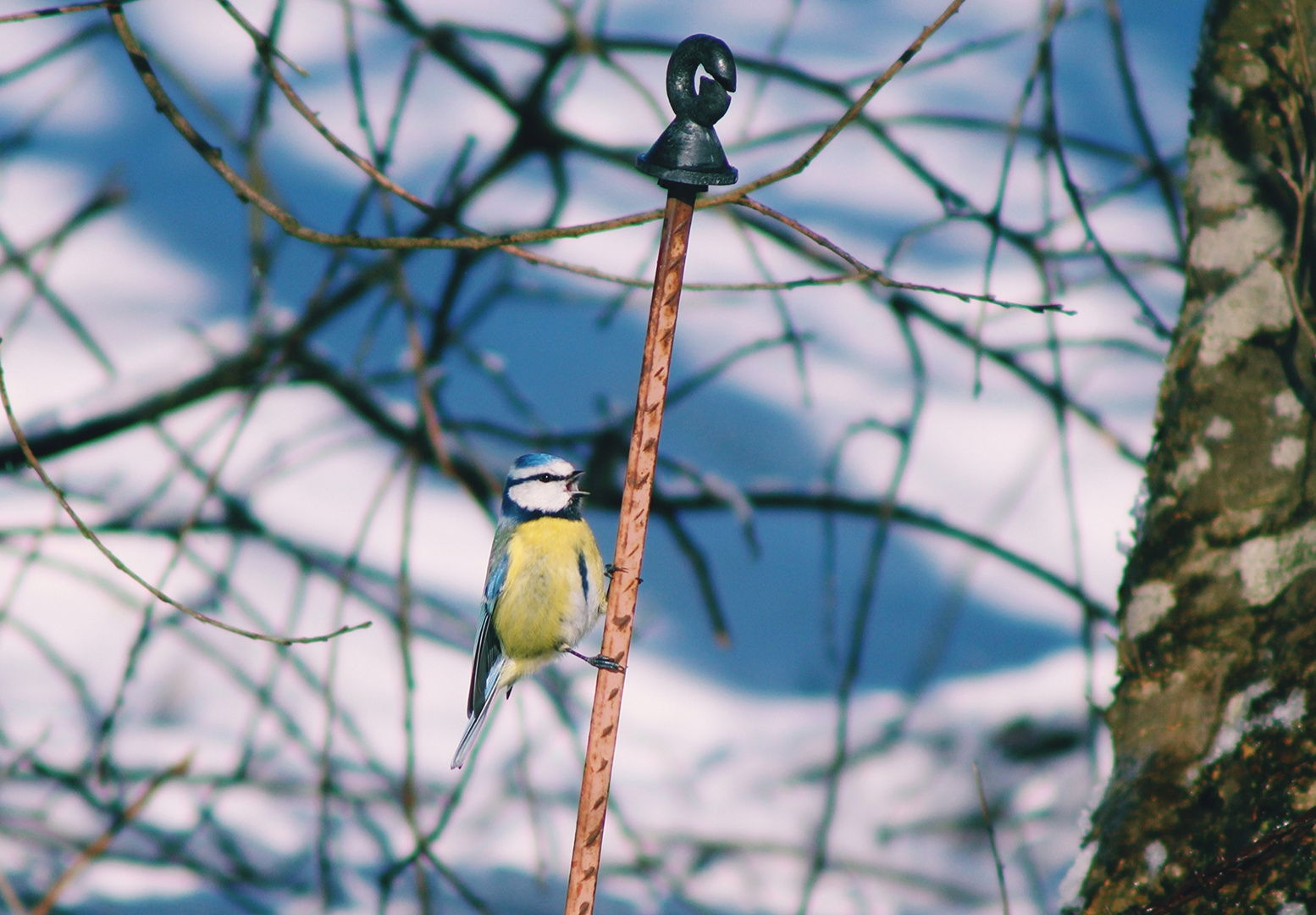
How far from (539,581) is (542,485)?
0.40ft

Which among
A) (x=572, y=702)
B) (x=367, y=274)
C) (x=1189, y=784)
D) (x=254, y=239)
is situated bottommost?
(x=1189, y=784)

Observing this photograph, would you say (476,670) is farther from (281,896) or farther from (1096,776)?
(281,896)

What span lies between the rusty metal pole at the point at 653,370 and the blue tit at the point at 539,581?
529 millimetres

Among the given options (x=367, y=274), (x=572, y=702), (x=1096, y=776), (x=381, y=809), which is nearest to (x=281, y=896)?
A: (x=381, y=809)

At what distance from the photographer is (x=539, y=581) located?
124cm

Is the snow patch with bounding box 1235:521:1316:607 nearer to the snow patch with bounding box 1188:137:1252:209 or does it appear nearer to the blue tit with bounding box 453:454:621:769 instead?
the snow patch with bounding box 1188:137:1252:209

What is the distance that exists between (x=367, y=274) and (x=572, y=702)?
0.89 m

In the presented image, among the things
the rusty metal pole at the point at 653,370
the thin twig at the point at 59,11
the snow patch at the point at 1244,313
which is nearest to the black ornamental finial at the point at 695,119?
the rusty metal pole at the point at 653,370

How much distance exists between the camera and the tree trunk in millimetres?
839

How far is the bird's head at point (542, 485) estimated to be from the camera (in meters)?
1.07

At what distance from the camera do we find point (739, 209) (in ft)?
5.70

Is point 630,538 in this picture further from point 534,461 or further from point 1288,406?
point 1288,406

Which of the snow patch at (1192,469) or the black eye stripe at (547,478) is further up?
the black eye stripe at (547,478)

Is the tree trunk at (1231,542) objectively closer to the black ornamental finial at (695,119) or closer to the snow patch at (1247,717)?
the snow patch at (1247,717)
